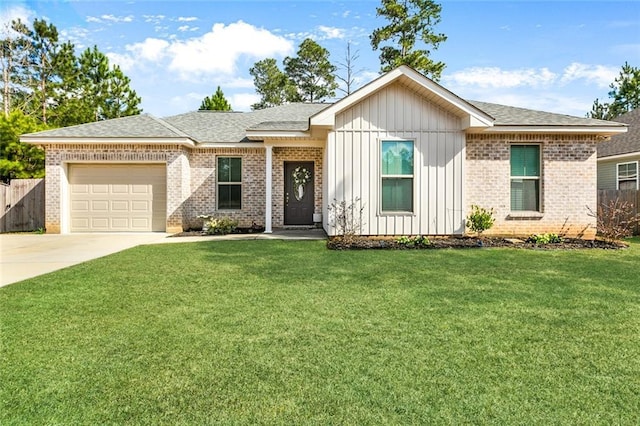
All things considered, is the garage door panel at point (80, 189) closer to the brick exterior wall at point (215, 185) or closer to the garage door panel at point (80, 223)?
the garage door panel at point (80, 223)

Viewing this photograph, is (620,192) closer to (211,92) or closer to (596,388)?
(596,388)

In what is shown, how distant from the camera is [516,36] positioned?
13484mm

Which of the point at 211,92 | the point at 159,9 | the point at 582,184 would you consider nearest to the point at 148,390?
the point at 582,184

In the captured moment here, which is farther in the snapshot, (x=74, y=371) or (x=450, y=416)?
(x=74, y=371)

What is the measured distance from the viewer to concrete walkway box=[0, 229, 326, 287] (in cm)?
650

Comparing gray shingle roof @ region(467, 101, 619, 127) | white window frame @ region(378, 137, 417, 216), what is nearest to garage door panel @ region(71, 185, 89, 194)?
white window frame @ region(378, 137, 417, 216)

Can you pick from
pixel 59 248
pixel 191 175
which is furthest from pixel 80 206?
pixel 59 248

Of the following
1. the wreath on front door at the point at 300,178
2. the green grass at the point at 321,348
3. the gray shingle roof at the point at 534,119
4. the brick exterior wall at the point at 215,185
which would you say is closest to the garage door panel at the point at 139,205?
the brick exterior wall at the point at 215,185

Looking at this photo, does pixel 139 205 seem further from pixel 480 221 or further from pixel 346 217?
pixel 480 221

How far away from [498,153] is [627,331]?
785 cm

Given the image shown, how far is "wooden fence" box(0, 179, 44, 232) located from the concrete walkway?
2.39 meters

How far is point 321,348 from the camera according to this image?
3201 mm

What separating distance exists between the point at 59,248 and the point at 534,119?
1277 centimetres

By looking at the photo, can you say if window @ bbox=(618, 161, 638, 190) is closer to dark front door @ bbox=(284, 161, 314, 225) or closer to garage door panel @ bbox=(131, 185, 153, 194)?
dark front door @ bbox=(284, 161, 314, 225)
